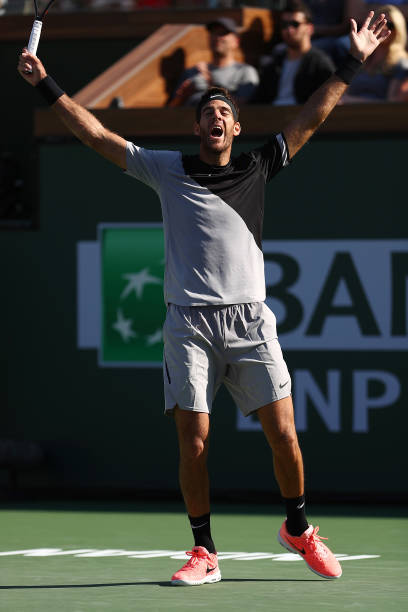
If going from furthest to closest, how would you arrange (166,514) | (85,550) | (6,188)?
(6,188) → (166,514) → (85,550)

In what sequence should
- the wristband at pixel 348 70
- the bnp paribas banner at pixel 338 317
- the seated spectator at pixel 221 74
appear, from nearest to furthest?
the wristband at pixel 348 70 < the bnp paribas banner at pixel 338 317 < the seated spectator at pixel 221 74

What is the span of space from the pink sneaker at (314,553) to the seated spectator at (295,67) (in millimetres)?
4863

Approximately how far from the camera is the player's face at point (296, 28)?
413 inches

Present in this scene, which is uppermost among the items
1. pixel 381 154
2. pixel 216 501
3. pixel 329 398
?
pixel 381 154

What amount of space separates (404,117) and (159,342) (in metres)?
2.24

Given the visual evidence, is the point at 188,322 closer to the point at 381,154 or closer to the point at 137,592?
the point at 137,592

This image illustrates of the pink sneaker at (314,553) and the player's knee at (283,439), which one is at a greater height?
the player's knee at (283,439)

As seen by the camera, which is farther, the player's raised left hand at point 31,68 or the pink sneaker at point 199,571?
the player's raised left hand at point 31,68

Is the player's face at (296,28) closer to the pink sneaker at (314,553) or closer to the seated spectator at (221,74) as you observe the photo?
the seated spectator at (221,74)

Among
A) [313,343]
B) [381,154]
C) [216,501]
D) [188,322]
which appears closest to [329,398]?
[313,343]

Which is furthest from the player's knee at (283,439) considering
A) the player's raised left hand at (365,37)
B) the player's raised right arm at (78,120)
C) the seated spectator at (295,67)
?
the seated spectator at (295,67)


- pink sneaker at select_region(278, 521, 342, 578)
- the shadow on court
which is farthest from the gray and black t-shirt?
the shadow on court

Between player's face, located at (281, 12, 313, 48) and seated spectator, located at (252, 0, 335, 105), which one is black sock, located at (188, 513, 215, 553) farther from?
player's face, located at (281, 12, 313, 48)

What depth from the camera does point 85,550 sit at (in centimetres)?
723
